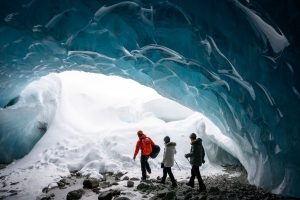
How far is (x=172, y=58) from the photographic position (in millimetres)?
5996

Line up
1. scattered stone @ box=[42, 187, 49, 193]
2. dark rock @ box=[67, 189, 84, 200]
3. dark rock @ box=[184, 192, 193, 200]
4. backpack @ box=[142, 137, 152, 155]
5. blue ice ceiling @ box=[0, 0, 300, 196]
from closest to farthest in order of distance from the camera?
blue ice ceiling @ box=[0, 0, 300, 196], dark rock @ box=[184, 192, 193, 200], dark rock @ box=[67, 189, 84, 200], scattered stone @ box=[42, 187, 49, 193], backpack @ box=[142, 137, 152, 155]

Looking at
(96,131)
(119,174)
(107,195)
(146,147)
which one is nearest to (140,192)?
(107,195)

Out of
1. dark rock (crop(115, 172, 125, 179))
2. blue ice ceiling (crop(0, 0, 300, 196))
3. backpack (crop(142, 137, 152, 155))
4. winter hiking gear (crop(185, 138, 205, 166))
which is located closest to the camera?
blue ice ceiling (crop(0, 0, 300, 196))

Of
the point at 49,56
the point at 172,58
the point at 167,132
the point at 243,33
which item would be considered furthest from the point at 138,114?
the point at 243,33

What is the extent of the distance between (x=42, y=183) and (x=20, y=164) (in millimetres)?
3407

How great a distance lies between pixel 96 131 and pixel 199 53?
7.56m

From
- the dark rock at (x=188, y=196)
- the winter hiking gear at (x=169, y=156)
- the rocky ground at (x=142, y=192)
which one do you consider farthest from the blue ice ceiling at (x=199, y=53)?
the winter hiking gear at (x=169, y=156)

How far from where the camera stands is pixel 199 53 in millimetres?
5172

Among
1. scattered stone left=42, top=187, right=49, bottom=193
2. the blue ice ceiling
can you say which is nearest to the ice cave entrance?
scattered stone left=42, top=187, right=49, bottom=193

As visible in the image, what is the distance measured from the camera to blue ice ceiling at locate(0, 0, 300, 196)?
3.60 meters

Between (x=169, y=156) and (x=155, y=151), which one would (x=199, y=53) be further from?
(x=155, y=151)

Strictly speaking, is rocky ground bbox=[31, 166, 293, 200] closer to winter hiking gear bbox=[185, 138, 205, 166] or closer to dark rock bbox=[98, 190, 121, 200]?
dark rock bbox=[98, 190, 121, 200]

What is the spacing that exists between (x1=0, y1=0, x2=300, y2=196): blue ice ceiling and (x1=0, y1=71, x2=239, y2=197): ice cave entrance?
298 cm

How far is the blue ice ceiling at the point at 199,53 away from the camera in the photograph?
142 inches
